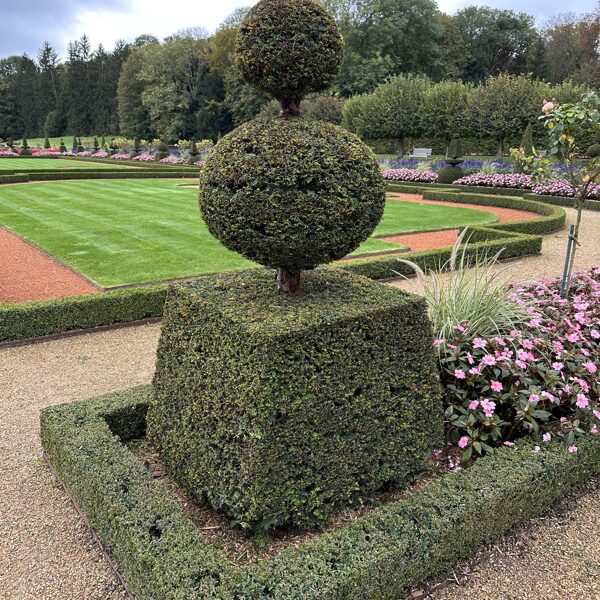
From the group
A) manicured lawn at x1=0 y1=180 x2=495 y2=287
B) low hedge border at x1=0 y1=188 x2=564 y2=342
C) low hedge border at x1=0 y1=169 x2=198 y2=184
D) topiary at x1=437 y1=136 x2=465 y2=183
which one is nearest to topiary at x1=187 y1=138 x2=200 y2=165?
low hedge border at x1=0 y1=169 x2=198 y2=184

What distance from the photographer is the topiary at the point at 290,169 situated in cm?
321

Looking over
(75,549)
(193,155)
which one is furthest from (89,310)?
(193,155)

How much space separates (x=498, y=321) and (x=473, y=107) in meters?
30.9

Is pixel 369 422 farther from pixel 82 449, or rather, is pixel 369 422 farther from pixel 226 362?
pixel 82 449

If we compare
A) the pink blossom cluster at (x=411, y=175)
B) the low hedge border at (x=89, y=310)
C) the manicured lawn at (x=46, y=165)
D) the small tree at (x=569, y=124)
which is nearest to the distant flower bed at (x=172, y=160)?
the manicured lawn at (x=46, y=165)

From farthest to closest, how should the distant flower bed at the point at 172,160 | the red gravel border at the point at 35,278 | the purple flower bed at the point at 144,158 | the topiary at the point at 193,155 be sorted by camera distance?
the purple flower bed at the point at 144,158 → the distant flower bed at the point at 172,160 → the topiary at the point at 193,155 → the red gravel border at the point at 35,278

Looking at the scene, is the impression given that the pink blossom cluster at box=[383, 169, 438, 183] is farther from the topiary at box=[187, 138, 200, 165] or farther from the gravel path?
the gravel path

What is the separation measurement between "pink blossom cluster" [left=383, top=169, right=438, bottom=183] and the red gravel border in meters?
20.2

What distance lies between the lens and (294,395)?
3205 mm

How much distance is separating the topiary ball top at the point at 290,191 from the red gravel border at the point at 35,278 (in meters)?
6.03

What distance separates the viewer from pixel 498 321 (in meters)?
A: 5.01

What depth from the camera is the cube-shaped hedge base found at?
3191 millimetres

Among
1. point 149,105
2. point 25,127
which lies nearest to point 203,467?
point 149,105

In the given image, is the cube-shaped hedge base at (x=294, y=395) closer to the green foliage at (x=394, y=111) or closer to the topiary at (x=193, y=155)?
the green foliage at (x=394, y=111)
